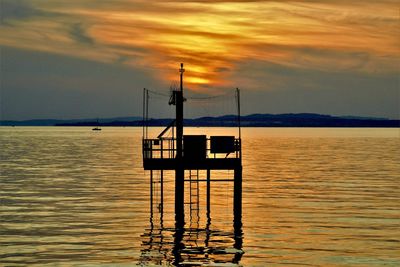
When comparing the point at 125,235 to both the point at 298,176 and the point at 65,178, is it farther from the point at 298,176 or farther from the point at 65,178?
the point at 298,176

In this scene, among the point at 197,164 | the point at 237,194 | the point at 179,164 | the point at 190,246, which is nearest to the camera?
the point at 190,246

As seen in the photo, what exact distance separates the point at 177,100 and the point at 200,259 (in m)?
16.1

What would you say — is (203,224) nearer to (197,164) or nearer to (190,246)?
(197,164)

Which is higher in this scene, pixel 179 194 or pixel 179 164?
pixel 179 164

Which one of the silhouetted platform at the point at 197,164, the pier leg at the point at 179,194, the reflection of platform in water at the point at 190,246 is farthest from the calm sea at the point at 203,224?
the silhouetted platform at the point at 197,164

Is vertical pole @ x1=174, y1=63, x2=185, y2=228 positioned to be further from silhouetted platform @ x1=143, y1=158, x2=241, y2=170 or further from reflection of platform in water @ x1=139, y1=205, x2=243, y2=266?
reflection of platform in water @ x1=139, y1=205, x2=243, y2=266

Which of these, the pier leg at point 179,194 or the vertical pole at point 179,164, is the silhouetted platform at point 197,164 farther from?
the pier leg at point 179,194

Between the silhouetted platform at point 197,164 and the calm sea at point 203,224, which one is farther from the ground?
the silhouetted platform at point 197,164

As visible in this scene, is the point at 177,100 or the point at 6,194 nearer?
the point at 177,100

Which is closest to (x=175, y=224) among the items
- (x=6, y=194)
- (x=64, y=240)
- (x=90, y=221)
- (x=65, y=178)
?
(x=90, y=221)

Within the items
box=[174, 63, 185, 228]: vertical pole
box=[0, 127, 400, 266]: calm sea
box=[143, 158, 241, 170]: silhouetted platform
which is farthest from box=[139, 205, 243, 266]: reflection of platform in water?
box=[143, 158, 241, 170]: silhouetted platform

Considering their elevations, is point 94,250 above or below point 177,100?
below

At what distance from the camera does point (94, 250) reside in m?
39.9

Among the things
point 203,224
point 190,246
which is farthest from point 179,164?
point 190,246
